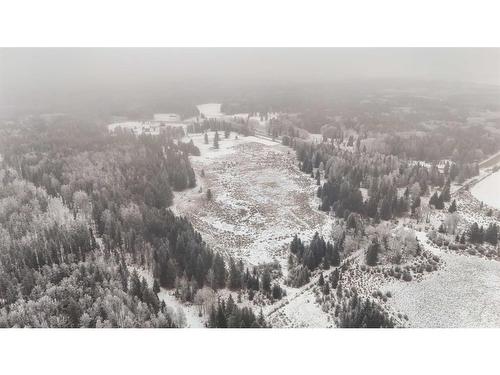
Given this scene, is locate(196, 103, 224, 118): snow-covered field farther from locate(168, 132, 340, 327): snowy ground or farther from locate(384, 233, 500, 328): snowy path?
locate(384, 233, 500, 328): snowy path

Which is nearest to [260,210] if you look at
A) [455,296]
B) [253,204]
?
[253,204]

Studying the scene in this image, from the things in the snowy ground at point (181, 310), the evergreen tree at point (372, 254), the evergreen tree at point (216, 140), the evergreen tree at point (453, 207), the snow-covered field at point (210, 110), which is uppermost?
the snow-covered field at point (210, 110)

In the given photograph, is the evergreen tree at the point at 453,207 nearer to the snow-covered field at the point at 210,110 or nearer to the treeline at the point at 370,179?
the treeline at the point at 370,179

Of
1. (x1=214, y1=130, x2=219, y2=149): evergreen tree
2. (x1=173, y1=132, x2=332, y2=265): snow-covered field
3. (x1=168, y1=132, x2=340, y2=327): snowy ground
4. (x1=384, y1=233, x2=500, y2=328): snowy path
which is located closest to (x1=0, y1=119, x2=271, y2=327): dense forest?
(x1=168, y1=132, x2=340, y2=327): snowy ground

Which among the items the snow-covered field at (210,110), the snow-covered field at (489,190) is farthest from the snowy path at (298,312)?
the snow-covered field at (210,110)

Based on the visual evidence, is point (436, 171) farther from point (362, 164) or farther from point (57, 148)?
point (57, 148)

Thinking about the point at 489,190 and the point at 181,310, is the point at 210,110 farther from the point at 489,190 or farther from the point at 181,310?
the point at 489,190
